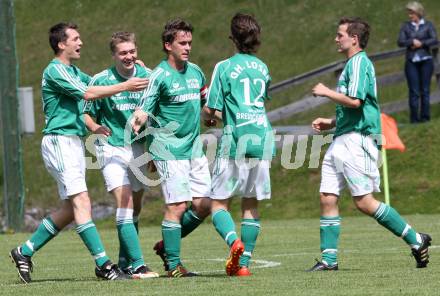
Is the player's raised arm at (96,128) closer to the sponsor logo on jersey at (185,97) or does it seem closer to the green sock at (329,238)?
the sponsor logo on jersey at (185,97)

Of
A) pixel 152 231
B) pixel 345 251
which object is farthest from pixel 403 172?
pixel 345 251

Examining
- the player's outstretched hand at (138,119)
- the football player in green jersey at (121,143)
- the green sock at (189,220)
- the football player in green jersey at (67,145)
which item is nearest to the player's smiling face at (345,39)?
the football player in green jersey at (121,143)

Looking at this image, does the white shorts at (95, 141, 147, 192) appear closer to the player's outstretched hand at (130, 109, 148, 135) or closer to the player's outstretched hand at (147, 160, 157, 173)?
the player's outstretched hand at (147, 160, 157, 173)

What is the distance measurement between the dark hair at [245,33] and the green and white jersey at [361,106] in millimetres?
810

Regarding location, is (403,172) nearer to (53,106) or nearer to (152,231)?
(152,231)

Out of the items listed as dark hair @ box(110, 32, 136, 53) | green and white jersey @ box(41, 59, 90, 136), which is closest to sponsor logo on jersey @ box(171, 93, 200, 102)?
dark hair @ box(110, 32, 136, 53)

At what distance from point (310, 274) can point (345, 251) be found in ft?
9.50

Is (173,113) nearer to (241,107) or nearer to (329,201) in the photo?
(241,107)

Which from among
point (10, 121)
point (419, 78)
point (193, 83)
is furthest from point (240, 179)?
point (419, 78)

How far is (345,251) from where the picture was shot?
13625 millimetres

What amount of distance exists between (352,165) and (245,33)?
55.1 inches

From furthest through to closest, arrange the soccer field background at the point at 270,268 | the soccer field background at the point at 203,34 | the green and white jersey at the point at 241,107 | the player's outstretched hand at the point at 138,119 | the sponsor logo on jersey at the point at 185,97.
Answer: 1. the soccer field background at the point at 203,34
2. the sponsor logo on jersey at the point at 185,97
3. the green and white jersey at the point at 241,107
4. the player's outstretched hand at the point at 138,119
5. the soccer field background at the point at 270,268

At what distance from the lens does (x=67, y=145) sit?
432 inches

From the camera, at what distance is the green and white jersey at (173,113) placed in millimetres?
10969
